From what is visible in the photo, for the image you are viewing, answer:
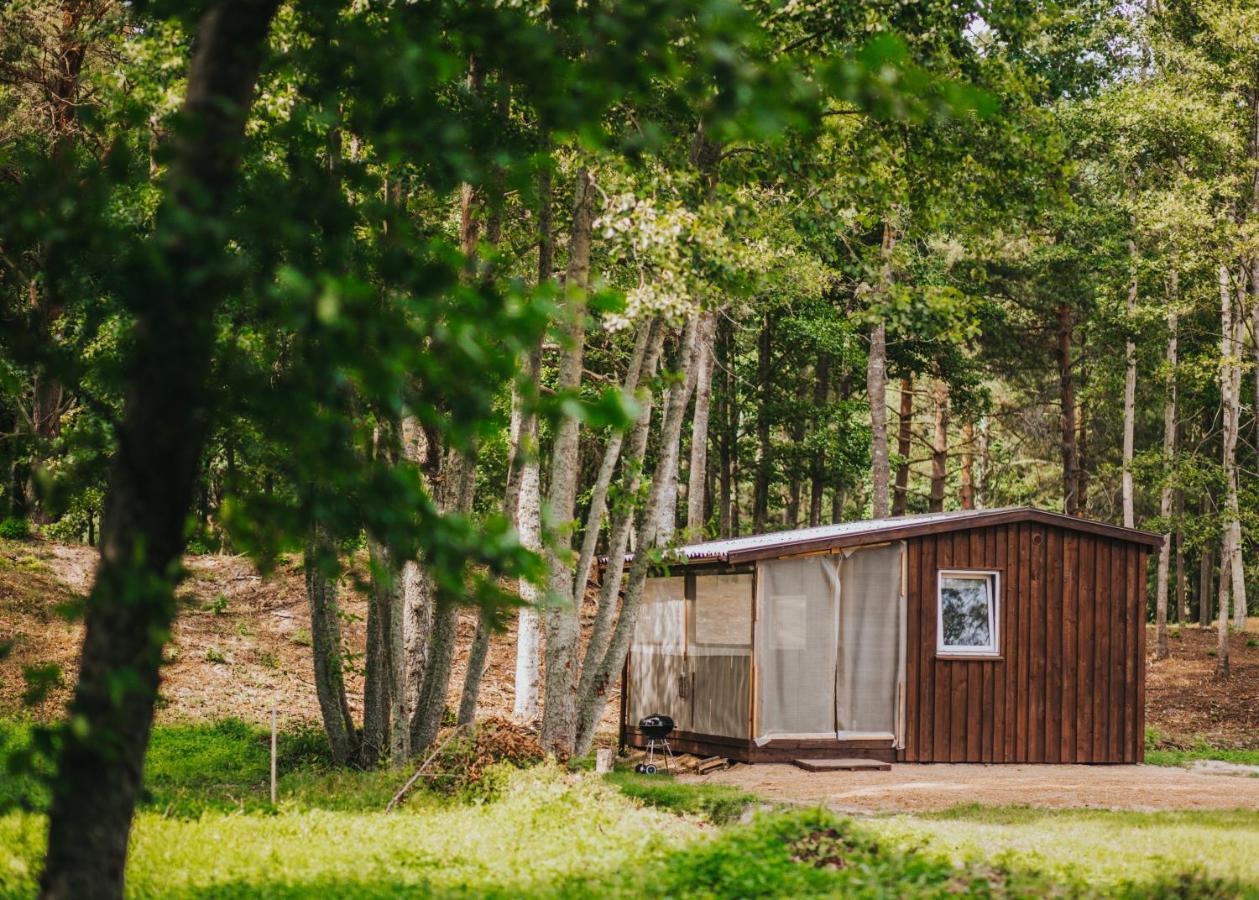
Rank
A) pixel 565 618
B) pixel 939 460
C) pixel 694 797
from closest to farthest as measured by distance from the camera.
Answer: pixel 694 797 < pixel 565 618 < pixel 939 460

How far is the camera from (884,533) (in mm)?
13977

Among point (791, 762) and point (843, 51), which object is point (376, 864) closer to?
point (843, 51)

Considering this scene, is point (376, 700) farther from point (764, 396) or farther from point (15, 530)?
point (764, 396)

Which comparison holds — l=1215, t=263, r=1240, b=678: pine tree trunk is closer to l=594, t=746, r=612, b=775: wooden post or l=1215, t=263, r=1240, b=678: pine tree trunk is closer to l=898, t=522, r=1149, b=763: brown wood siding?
l=898, t=522, r=1149, b=763: brown wood siding

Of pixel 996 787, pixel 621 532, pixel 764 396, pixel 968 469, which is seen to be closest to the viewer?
pixel 621 532

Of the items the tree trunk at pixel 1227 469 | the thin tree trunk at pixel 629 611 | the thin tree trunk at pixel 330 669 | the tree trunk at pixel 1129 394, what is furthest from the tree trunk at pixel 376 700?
the tree trunk at pixel 1129 394

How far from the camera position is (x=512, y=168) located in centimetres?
315

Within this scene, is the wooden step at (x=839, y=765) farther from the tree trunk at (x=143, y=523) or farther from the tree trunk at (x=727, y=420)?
the tree trunk at (x=727, y=420)

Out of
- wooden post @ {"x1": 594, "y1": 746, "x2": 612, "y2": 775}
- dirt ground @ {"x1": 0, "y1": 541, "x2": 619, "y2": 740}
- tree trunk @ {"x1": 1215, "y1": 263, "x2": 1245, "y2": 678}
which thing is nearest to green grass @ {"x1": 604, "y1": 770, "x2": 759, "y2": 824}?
wooden post @ {"x1": 594, "y1": 746, "x2": 612, "y2": 775}

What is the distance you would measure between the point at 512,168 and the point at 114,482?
143 cm

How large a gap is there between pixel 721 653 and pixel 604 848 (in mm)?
7534

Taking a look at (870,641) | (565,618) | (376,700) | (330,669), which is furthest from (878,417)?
(330,669)

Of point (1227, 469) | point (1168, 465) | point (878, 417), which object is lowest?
point (1227, 469)

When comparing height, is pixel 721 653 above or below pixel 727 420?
below
